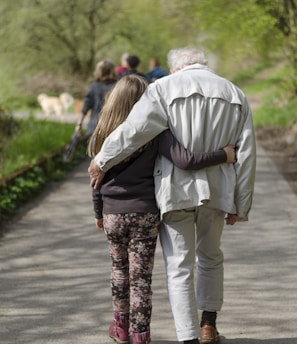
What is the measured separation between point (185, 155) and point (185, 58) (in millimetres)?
638

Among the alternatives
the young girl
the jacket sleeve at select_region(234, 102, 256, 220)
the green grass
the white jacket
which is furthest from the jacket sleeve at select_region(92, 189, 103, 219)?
the green grass

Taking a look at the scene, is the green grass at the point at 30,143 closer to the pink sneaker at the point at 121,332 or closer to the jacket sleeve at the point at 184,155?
the pink sneaker at the point at 121,332

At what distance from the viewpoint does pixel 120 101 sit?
5.17m

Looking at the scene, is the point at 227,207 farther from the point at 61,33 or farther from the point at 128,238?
the point at 61,33

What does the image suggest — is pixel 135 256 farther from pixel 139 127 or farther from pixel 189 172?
pixel 139 127

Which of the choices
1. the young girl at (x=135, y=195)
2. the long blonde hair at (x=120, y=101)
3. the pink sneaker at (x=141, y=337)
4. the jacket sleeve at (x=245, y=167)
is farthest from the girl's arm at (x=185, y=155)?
the pink sneaker at (x=141, y=337)

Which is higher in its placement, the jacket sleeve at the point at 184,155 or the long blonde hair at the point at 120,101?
the long blonde hair at the point at 120,101

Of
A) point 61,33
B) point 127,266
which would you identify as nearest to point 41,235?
point 127,266

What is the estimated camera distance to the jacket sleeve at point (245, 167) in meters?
5.22

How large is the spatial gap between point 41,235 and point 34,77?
27414 mm

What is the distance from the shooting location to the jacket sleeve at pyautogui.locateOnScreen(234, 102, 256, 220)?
17.1 ft

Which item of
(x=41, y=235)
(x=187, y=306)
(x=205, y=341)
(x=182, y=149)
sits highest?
(x=182, y=149)

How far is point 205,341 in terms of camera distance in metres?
5.47

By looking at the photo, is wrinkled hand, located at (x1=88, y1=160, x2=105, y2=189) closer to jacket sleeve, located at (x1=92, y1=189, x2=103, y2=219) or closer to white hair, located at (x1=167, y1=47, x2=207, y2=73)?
jacket sleeve, located at (x1=92, y1=189, x2=103, y2=219)
